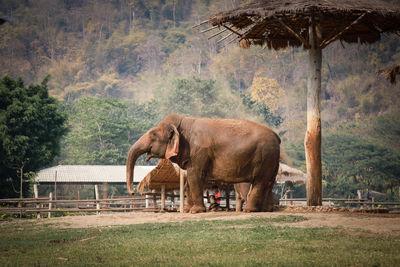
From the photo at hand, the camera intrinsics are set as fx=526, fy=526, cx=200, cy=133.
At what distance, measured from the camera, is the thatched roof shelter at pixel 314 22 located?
1450 centimetres

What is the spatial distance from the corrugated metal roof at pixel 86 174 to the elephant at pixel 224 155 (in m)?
18.8

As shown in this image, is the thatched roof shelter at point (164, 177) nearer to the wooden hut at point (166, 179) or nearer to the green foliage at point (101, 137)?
the wooden hut at point (166, 179)

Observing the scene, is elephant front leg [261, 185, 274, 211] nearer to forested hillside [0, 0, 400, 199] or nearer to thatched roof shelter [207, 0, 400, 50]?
thatched roof shelter [207, 0, 400, 50]

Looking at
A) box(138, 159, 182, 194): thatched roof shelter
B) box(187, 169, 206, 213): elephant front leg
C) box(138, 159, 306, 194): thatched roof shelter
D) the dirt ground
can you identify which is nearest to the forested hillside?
box(138, 159, 306, 194): thatched roof shelter

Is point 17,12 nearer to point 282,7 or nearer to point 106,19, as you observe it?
point 106,19

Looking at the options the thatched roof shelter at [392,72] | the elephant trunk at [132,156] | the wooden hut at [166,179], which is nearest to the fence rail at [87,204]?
the wooden hut at [166,179]

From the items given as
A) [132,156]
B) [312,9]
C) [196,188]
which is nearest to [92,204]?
[132,156]

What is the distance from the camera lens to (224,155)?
1416 cm

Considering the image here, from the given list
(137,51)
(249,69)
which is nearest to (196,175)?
(249,69)

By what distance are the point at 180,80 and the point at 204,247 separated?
62713mm

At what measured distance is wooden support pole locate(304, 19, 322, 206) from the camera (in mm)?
15266

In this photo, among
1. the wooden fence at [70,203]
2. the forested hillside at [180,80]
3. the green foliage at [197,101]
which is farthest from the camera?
the green foliage at [197,101]

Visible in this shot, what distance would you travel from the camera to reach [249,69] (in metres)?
104

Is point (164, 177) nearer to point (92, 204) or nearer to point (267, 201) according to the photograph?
point (267, 201)
